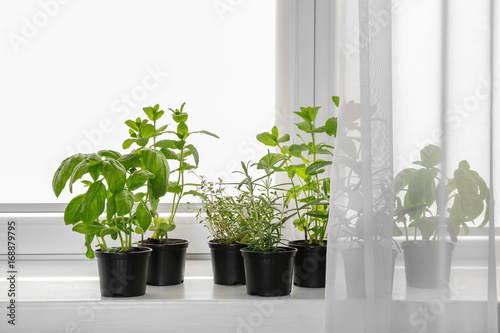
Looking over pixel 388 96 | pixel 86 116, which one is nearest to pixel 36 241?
pixel 86 116

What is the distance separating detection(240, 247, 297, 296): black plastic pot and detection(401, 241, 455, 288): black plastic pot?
0.26m

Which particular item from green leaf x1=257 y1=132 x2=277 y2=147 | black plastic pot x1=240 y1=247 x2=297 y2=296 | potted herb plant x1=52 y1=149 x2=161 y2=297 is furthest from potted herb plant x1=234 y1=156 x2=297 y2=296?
potted herb plant x1=52 y1=149 x2=161 y2=297

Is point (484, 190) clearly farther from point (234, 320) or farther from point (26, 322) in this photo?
point (26, 322)

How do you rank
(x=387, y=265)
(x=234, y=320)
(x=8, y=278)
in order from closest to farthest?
(x=387, y=265)
(x=234, y=320)
(x=8, y=278)

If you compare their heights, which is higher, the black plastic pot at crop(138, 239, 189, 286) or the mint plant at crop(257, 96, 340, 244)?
the mint plant at crop(257, 96, 340, 244)

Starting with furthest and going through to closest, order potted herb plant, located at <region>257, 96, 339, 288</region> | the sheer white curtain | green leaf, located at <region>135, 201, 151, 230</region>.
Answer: potted herb plant, located at <region>257, 96, 339, 288</region> → green leaf, located at <region>135, 201, 151, 230</region> → the sheer white curtain

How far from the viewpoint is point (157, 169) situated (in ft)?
3.63

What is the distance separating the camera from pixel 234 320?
3.65ft

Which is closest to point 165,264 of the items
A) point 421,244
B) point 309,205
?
point 309,205

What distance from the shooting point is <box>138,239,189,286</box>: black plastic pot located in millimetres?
1236

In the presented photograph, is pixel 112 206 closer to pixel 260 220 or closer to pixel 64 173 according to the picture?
pixel 64 173

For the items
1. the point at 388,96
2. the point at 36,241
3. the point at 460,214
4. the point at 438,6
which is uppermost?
the point at 438,6

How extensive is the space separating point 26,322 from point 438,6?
1.00 meters

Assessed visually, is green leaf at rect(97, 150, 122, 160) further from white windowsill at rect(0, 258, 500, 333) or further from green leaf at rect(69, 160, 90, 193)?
white windowsill at rect(0, 258, 500, 333)
